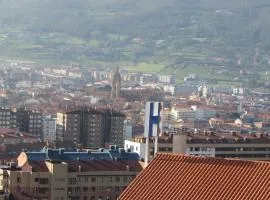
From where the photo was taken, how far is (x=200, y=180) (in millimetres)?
16766

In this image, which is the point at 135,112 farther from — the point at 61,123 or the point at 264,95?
the point at 264,95

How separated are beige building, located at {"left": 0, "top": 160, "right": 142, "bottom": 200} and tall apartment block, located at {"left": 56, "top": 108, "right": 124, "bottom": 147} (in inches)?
1504

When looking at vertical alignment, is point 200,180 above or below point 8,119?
above

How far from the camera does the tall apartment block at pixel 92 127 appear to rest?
82750mm

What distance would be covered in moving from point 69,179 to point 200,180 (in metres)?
24.8

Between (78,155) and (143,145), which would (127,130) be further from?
(78,155)

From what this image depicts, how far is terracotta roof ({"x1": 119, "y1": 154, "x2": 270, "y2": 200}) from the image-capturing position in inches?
640

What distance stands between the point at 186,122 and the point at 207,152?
63186 millimetres

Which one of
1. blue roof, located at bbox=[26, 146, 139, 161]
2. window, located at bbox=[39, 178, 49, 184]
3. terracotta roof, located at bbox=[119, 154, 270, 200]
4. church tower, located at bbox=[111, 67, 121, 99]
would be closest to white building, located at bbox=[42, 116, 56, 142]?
blue roof, located at bbox=[26, 146, 139, 161]

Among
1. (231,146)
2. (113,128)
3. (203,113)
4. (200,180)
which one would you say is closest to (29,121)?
(113,128)

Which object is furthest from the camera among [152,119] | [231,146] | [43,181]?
[231,146]

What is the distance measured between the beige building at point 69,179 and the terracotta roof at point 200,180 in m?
20.4

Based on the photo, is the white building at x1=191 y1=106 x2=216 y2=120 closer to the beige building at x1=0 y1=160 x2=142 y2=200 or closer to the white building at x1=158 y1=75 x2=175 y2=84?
the white building at x1=158 y1=75 x2=175 y2=84

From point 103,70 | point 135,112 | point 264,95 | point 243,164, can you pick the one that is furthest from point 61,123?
point 103,70
